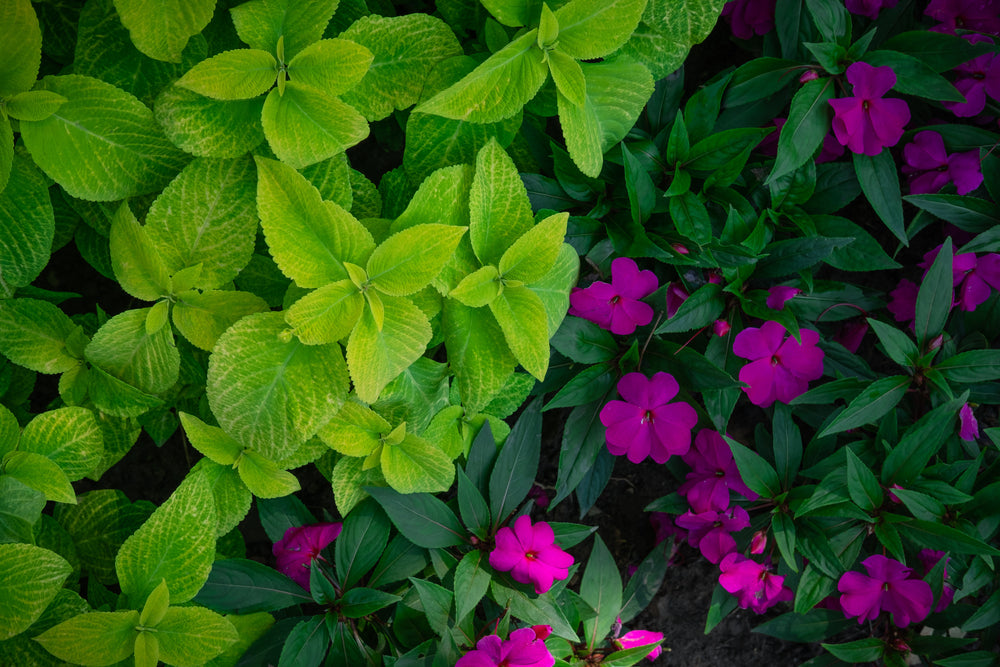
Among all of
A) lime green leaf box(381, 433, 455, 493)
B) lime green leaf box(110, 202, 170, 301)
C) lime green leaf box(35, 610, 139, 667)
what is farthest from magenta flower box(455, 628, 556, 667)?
lime green leaf box(110, 202, 170, 301)

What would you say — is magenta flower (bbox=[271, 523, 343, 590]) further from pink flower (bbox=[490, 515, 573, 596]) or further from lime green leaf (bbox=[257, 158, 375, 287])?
lime green leaf (bbox=[257, 158, 375, 287])

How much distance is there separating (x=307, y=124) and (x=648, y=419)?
27.8 inches

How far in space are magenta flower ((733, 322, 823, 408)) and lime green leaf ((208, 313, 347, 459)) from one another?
2.19 ft

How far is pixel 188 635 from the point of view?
1.04 meters

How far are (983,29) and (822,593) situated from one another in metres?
1.04

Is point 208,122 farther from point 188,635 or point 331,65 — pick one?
point 188,635

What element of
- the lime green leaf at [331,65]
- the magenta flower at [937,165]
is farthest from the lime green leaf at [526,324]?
the magenta flower at [937,165]

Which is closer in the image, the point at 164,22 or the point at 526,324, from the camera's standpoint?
the point at 164,22

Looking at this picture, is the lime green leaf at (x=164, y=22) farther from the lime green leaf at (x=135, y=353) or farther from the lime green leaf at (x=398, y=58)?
the lime green leaf at (x=135, y=353)


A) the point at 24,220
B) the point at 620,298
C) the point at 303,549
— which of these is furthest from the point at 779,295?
the point at 24,220

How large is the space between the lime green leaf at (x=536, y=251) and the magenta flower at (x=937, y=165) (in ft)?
2.45

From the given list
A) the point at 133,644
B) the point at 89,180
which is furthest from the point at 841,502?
the point at 89,180

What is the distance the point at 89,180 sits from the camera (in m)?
0.97

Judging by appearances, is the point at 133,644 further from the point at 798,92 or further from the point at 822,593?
the point at 798,92
